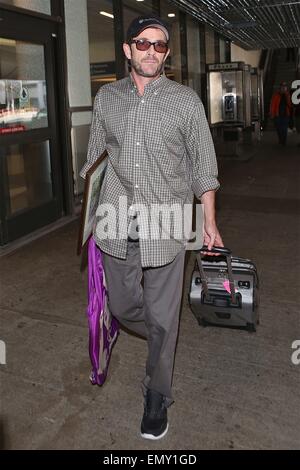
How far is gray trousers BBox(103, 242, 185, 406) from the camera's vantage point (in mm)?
2328

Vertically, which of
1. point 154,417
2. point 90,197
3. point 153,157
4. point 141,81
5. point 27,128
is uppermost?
point 27,128

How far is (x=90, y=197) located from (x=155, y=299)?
561 mm

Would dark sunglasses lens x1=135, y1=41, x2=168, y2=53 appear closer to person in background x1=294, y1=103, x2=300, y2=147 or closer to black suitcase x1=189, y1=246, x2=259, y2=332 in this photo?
black suitcase x1=189, y1=246, x2=259, y2=332

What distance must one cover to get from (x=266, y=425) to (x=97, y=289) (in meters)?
1.05

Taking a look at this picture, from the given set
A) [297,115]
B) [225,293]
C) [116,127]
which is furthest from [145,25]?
[297,115]

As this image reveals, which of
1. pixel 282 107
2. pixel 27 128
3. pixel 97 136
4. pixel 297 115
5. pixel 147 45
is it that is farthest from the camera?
pixel 297 115

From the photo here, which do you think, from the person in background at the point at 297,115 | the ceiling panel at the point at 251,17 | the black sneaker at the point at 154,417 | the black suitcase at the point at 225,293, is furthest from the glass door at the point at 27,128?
the person in background at the point at 297,115

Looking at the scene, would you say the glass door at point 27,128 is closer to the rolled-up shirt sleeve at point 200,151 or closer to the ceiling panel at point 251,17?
the rolled-up shirt sleeve at point 200,151

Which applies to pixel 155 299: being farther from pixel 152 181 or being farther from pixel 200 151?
pixel 200 151

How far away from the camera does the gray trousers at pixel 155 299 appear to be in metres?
2.33

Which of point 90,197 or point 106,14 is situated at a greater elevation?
point 106,14

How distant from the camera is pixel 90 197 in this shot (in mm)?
2330

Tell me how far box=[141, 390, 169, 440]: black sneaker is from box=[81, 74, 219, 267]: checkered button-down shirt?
65cm

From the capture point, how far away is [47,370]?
2943 mm
